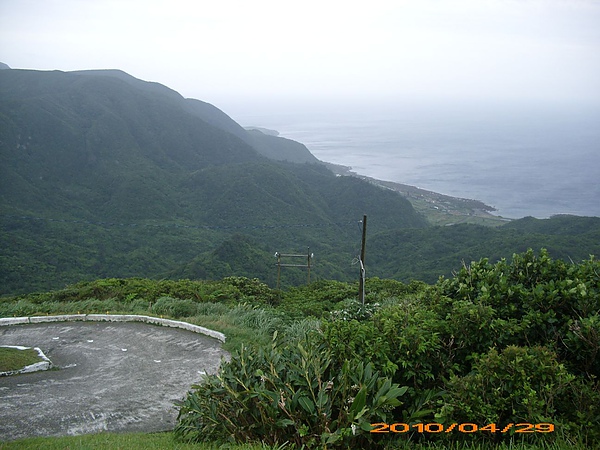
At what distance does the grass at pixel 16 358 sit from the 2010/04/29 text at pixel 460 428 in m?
5.88

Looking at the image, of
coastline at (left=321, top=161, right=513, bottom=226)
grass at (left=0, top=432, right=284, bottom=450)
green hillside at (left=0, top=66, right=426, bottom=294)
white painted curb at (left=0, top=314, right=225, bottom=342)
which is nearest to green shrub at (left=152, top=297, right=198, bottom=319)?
white painted curb at (left=0, top=314, right=225, bottom=342)

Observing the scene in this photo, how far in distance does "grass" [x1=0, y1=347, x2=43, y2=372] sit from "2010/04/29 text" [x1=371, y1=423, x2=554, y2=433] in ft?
19.3

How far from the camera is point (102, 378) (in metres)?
→ 7.10

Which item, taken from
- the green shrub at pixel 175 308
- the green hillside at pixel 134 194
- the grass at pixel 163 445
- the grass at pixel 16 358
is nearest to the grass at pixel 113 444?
the grass at pixel 163 445

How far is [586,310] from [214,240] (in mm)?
51047

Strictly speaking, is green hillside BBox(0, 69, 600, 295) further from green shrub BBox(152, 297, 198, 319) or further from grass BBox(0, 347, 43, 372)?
grass BBox(0, 347, 43, 372)

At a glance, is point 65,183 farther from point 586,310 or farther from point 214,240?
point 586,310

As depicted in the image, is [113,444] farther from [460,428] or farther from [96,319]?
[96,319]

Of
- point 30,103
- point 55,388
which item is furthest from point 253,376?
point 30,103

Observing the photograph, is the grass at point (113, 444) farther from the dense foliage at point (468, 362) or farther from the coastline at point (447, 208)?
the coastline at point (447, 208)

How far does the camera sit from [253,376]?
13.0 feet

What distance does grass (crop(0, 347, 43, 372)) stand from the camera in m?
7.16

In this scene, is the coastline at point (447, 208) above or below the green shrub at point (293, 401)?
below

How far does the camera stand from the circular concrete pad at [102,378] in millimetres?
5766
